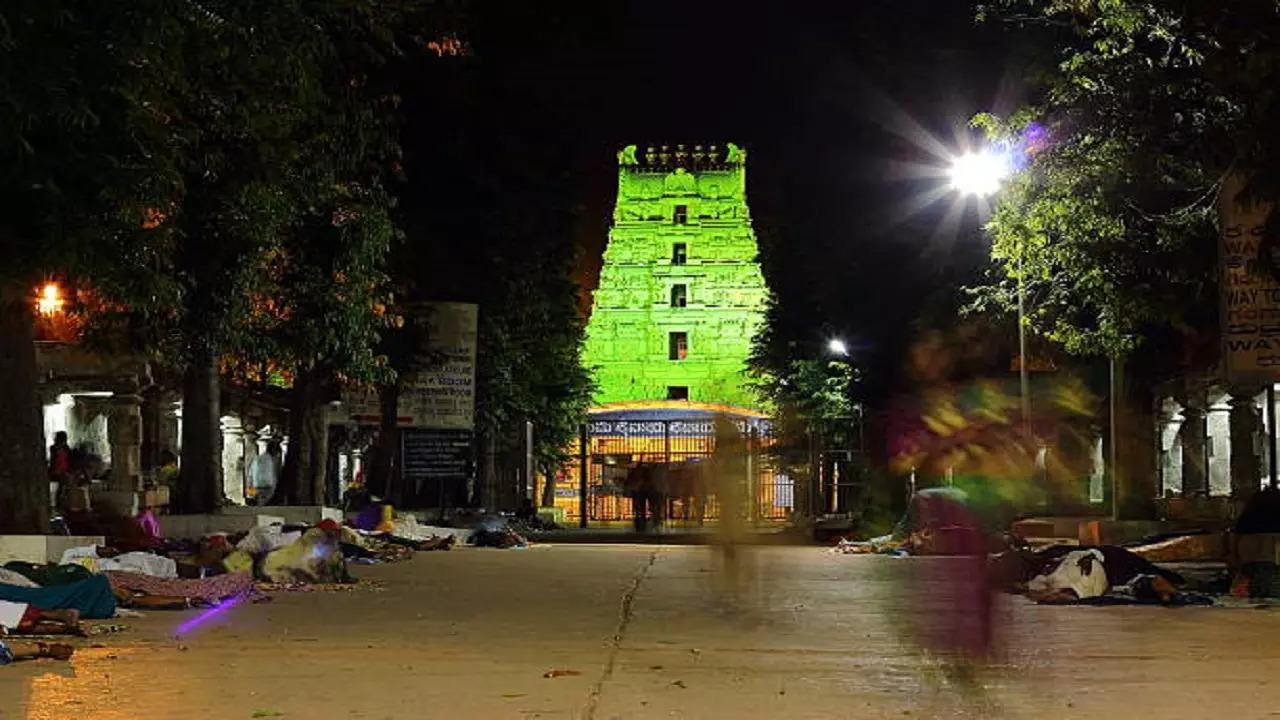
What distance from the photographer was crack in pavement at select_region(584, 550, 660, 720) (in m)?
7.41

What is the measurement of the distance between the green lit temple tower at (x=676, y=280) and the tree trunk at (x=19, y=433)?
219ft

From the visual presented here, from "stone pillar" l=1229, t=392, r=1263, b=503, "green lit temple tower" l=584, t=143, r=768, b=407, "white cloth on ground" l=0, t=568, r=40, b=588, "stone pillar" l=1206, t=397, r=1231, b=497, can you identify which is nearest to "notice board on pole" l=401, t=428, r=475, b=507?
"stone pillar" l=1229, t=392, r=1263, b=503

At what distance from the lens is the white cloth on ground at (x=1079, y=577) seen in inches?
540

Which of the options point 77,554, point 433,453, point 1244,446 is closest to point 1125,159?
point 77,554

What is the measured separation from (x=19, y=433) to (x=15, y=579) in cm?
317

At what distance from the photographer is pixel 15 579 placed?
1030cm

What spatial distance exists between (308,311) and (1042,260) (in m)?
9.20

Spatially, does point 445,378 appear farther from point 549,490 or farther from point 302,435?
point 549,490

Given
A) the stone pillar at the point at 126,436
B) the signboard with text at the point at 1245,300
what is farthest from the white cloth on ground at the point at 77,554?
the stone pillar at the point at 126,436

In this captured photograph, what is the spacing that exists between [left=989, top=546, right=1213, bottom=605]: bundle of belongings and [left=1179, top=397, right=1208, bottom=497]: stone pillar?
1566 centimetres

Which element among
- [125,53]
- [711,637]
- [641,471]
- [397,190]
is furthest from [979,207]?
[125,53]

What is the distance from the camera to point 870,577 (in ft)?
57.4

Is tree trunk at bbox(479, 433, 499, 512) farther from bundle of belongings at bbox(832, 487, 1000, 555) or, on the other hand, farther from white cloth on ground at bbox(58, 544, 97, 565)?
white cloth on ground at bbox(58, 544, 97, 565)

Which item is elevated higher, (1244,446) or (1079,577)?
(1244,446)
